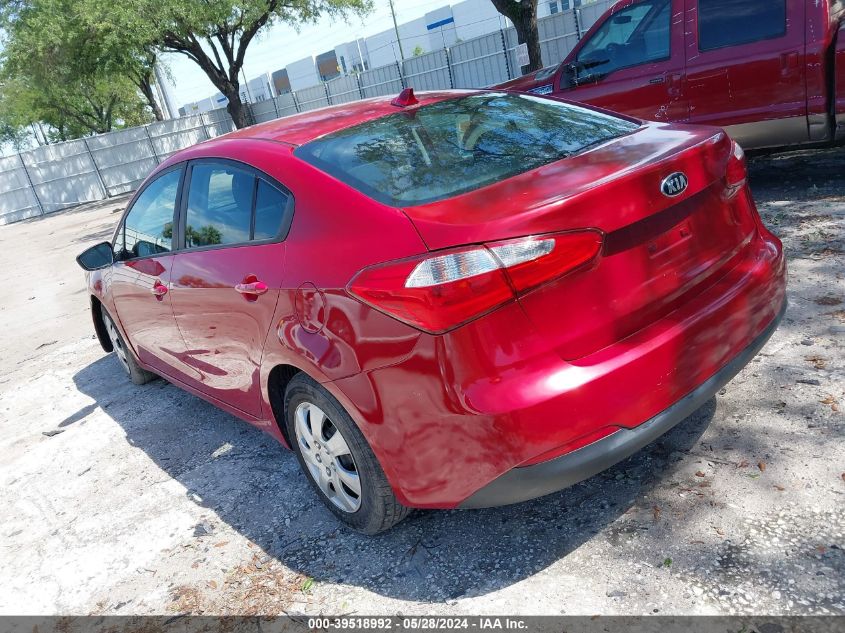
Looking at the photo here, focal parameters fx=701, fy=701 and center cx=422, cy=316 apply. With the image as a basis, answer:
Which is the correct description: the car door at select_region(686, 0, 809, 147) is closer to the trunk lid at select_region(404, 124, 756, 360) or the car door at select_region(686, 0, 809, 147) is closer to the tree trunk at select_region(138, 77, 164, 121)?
the trunk lid at select_region(404, 124, 756, 360)

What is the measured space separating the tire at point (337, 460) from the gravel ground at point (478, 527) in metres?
0.17

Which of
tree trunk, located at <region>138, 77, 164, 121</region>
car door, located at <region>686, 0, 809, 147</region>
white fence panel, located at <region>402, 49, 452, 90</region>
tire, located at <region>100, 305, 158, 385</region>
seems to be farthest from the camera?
tree trunk, located at <region>138, 77, 164, 121</region>

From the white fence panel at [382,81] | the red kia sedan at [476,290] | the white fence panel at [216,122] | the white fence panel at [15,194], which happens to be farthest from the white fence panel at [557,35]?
the white fence panel at [15,194]

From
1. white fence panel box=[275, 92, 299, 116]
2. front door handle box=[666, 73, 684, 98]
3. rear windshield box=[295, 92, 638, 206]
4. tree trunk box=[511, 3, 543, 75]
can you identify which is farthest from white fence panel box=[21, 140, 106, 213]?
rear windshield box=[295, 92, 638, 206]

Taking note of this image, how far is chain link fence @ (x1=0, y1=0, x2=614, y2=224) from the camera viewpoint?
69.9 ft

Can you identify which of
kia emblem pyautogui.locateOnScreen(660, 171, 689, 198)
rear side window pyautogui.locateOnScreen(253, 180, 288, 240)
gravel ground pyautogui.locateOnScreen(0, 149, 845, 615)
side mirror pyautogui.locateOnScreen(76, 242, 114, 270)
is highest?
rear side window pyautogui.locateOnScreen(253, 180, 288, 240)

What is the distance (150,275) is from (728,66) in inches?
199

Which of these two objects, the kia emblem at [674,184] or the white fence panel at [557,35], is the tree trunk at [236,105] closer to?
the white fence panel at [557,35]

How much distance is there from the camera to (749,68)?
595 centimetres

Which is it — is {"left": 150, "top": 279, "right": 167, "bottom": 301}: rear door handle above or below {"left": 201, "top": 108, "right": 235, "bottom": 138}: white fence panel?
below

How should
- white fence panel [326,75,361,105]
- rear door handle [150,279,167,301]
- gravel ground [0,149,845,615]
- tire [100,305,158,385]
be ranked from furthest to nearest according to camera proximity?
1. white fence panel [326,75,361,105]
2. tire [100,305,158,385]
3. rear door handle [150,279,167,301]
4. gravel ground [0,149,845,615]

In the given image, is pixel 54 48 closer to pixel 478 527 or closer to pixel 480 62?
pixel 480 62

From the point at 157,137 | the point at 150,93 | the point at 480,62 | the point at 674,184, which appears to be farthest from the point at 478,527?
the point at 150,93

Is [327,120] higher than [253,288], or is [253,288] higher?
[327,120]
